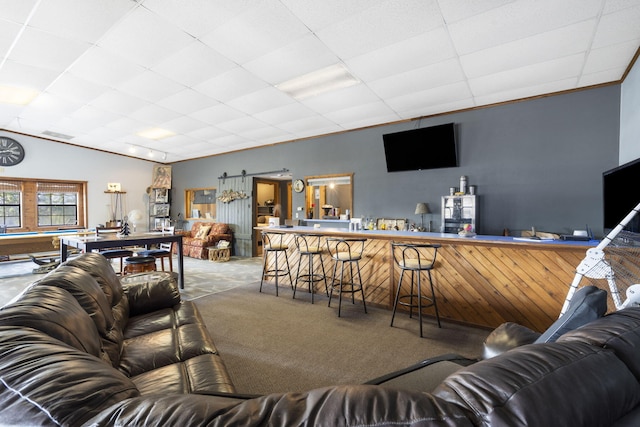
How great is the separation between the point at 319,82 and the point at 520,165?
11.3 feet

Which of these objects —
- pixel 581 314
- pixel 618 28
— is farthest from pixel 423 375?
pixel 618 28

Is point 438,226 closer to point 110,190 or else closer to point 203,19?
point 203,19

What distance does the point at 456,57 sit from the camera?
3252 millimetres

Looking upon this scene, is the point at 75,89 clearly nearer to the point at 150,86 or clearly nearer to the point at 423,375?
the point at 150,86

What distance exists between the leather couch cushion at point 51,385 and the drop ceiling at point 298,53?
275 centimetres

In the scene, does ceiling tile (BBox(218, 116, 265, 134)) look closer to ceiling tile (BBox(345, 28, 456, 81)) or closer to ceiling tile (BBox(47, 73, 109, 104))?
ceiling tile (BBox(47, 73, 109, 104))

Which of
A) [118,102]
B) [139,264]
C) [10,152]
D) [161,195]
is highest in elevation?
[118,102]

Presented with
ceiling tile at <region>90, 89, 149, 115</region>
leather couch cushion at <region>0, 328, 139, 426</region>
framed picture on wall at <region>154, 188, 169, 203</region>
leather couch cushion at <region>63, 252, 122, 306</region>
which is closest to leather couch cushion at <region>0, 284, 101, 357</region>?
leather couch cushion at <region>0, 328, 139, 426</region>

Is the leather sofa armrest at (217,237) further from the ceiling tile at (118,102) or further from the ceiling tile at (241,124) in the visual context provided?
the ceiling tile at (118,102)

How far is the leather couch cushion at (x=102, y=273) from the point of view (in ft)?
7.05

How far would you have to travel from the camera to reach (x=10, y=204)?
23.4 feet

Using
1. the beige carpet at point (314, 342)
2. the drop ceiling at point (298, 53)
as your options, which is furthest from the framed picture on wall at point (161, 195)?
the beige carpet at point (314, 342)

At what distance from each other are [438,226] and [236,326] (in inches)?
151

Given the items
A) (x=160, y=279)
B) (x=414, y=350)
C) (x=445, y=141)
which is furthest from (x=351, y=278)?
(x=445, y=141)
